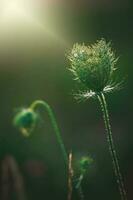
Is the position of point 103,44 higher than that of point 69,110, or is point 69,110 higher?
point 69,110

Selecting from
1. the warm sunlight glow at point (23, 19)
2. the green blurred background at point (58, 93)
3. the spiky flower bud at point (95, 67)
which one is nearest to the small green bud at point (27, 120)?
the spiky flower bud at point (95, 67)

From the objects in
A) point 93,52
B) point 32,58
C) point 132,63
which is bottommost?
point 93,52

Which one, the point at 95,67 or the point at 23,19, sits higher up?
the point at 23,19

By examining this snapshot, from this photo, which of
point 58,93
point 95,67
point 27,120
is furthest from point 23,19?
point 95,67

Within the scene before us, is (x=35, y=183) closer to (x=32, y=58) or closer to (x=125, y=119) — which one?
(x=125, y=119)

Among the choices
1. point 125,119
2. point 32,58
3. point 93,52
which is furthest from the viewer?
point 32,58

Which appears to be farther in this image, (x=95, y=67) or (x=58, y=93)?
(x=58, y=93)

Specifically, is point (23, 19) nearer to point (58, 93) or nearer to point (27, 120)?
point (58, 93)

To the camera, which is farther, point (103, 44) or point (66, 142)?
point (66, 142)

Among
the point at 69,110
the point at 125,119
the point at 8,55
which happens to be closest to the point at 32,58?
the point at 8,55
